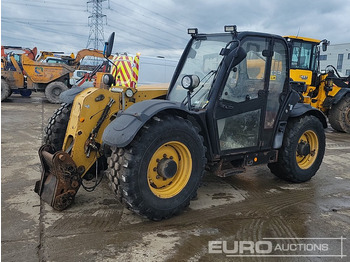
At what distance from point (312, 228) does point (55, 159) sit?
2829 mm

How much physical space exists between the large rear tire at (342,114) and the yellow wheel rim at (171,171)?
833cm

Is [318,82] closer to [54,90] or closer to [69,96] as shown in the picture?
[69,96]

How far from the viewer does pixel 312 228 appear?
3.52m

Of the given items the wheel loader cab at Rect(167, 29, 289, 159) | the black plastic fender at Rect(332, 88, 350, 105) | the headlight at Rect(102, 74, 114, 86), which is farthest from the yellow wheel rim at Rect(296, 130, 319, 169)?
the black plastic fender at Rect(332, 88, 350, 105)

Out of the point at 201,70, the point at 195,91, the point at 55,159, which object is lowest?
the point at 55,159

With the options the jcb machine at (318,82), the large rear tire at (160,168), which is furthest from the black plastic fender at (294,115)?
the jcb machine at (318,82)

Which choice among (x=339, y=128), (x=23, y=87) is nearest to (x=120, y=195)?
(x=339, y=128)

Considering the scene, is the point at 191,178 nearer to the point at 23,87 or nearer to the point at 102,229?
the point at 102,229

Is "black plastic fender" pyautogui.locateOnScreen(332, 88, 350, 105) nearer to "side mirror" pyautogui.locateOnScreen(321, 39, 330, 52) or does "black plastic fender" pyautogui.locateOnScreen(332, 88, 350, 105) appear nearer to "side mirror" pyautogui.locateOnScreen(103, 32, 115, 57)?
"side mirror" pyautogui.locateOnScreen(321, 39, 330, 52)

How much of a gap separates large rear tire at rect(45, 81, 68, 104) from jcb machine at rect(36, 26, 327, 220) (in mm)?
11325

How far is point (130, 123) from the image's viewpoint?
3.17m

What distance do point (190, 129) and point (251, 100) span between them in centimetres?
111

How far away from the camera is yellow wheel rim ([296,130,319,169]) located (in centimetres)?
489

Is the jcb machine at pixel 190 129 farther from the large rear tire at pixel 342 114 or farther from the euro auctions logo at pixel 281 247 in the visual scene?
the large rear tire at pixel 342 114
